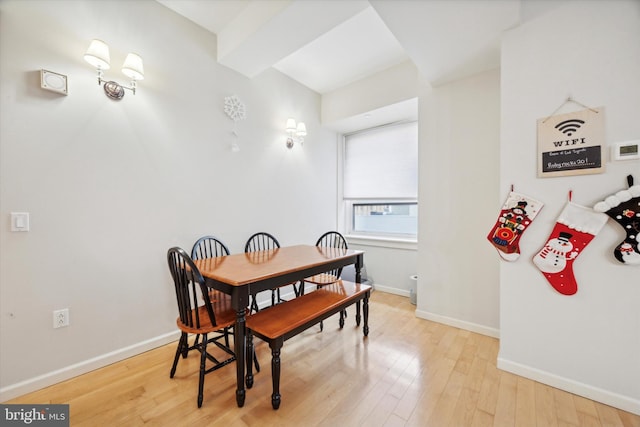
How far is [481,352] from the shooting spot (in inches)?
80.9

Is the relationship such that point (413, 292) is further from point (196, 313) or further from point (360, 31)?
point (360, 31)

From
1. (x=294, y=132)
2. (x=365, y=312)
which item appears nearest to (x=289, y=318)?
(x=365, y=312)

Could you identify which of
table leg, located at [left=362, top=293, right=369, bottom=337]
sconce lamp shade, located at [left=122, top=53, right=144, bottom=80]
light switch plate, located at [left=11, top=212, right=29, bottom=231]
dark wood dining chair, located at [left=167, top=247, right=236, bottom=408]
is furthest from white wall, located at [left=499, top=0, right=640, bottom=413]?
light switch plate, located at [left=11, top=212, right=29, bottom=231]

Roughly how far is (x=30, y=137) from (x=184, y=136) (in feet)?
3.16

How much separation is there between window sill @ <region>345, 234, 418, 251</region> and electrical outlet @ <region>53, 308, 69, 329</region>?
10.7 ft

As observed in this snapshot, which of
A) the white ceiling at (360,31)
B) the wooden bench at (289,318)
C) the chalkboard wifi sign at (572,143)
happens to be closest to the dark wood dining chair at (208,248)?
the wooden bench at (289,318)

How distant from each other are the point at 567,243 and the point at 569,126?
2.42 ft

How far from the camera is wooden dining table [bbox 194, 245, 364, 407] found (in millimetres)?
1448

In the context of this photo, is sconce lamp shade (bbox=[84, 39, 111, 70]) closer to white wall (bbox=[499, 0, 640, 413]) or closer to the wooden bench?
the wooden bench

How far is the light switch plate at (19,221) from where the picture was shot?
1555mm

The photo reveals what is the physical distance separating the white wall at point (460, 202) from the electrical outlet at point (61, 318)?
3032 millimetres

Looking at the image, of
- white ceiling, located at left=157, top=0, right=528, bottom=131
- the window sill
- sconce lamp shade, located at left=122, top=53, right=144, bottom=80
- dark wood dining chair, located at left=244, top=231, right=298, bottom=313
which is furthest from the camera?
the window sill

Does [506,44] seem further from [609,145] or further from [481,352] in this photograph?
[481,352]

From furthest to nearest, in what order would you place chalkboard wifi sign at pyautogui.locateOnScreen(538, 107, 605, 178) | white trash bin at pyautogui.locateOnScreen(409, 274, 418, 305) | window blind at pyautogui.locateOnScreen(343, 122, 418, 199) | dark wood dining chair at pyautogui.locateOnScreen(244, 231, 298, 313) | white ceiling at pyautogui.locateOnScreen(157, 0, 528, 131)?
window blind at pyautogui.locateOnScreen(343, 122, 418, 199), white trash bin at pyautogui.locateOnScreen(409, 274, 418, 305), dark wood dining chair at pyautogui.locateOnScreen(244, 231, 298, 313), white ceiling at pyautogui.locateOnScreen(157, 0, 528, 131), chalkboard wifi sign at pyautogui.locateOnScreen(538, 107, 605, 178)
